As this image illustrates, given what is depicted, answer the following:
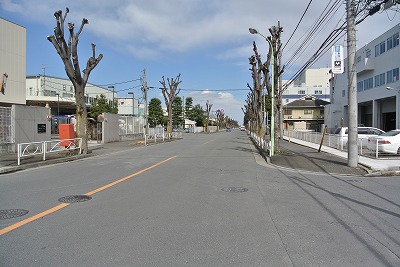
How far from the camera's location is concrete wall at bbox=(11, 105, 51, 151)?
786 inches

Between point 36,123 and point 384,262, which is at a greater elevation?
point 36,123

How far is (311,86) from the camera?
10888 centimetres

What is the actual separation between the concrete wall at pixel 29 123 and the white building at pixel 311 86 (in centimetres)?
8781

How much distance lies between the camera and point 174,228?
5.62m

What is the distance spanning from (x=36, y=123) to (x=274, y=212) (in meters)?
19.2

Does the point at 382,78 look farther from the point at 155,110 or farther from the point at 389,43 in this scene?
the point at 155,110

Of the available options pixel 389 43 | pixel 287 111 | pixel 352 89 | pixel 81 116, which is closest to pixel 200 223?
pixel 352 89

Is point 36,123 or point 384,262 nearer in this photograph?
point 384,262

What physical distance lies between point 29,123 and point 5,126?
Result: 178 centimetres

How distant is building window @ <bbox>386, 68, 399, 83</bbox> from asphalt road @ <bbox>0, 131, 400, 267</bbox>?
33.7 m

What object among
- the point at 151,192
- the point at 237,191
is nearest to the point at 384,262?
the point at 237,191

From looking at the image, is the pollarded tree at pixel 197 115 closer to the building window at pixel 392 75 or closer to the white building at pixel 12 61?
the building window at pixel 392 75

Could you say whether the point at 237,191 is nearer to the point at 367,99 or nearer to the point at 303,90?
the point at 367,99

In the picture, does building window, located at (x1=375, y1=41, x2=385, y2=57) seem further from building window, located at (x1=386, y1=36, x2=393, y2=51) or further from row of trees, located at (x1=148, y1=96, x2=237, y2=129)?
row of trees, located at (x1=148, y1=96, x2=237, y2=129)
